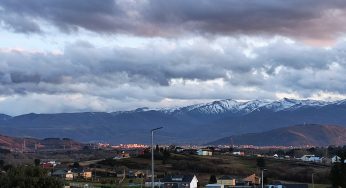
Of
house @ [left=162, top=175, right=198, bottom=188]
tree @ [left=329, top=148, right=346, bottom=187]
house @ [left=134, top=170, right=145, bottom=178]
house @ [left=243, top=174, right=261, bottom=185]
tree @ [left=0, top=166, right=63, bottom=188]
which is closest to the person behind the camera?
tree @ [left=0, top=166, right=63, bottom=188]

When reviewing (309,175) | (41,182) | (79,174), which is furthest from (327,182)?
(41,182)

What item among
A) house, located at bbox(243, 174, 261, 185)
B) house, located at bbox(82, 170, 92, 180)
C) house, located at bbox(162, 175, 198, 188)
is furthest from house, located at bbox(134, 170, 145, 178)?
house, located at bbox(243, 174, 261, 185)

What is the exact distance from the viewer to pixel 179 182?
148m

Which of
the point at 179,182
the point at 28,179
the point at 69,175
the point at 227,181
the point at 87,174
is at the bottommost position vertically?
the point at 179,182

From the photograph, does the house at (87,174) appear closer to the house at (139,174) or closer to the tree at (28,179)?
the house at (139,174)

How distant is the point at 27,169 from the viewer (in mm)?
67500

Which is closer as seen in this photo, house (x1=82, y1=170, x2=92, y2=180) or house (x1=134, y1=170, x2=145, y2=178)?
house (x1=82, y1=170, x2=92, y2=180)

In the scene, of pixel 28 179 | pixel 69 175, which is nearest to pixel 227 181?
pixel 69 175

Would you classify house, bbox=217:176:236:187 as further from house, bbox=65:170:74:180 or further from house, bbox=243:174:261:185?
house, bbox=65:170:74:180

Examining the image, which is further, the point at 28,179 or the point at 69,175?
the point at 69,175

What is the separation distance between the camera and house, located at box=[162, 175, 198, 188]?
14512 centimetres

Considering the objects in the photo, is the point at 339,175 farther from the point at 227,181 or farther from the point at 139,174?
the point at 139,174

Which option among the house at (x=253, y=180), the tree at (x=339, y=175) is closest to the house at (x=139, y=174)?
the house at (x=253, y=180)

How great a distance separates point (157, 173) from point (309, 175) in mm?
36445
